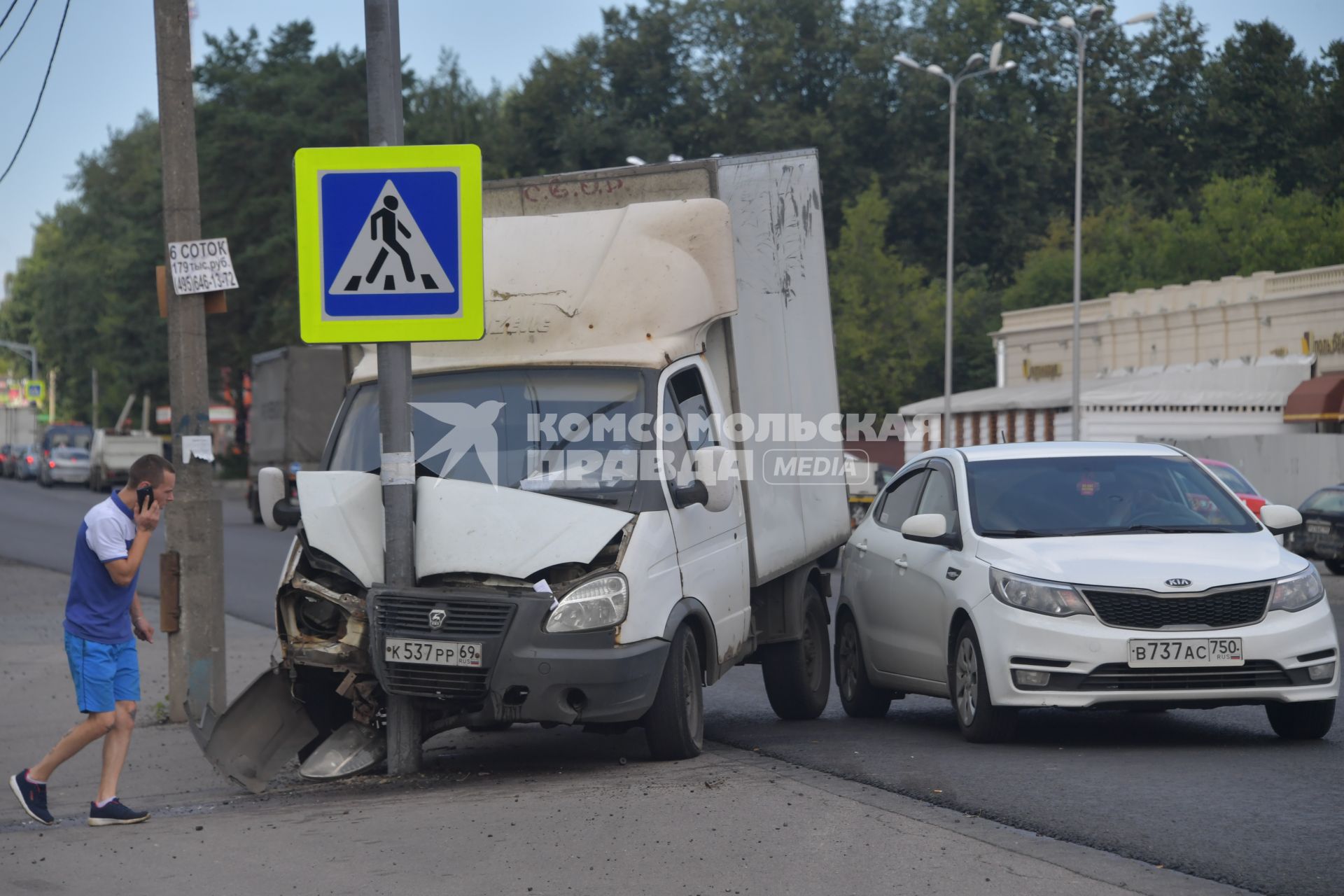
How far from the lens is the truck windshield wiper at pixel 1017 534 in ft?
31.1

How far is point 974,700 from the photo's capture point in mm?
9258

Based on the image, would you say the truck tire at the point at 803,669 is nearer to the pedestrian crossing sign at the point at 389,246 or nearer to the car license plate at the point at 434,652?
the car license plate at the point at 434,652

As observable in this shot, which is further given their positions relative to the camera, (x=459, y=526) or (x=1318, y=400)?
(x=1318, y=400)

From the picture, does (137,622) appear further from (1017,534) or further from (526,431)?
(1017,534)

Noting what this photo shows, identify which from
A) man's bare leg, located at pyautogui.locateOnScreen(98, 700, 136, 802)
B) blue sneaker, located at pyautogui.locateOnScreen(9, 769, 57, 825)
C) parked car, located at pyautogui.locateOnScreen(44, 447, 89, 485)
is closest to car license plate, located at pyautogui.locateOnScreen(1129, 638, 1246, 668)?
man's bare leg, located at pyautogui.locateOnScreen(98, 700, 136, 802)

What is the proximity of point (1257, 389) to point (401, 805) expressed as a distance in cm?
4509

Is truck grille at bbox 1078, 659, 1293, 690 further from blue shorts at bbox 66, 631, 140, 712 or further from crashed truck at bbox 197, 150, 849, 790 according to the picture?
blue shorts at bbox 66, 631, 140, 712

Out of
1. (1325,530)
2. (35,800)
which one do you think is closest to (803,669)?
(35,800)

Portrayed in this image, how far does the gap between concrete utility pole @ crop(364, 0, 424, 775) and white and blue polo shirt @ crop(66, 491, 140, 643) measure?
1.20 meters

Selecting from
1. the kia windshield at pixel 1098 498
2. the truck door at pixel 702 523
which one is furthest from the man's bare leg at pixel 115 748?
the kia windshield at pixel 1098 498

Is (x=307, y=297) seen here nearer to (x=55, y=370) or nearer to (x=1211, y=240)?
(x=1211, y=240)

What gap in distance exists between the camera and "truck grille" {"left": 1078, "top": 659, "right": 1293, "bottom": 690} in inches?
341

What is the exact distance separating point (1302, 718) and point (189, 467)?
22.3ft

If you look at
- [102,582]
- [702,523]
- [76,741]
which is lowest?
[76,741]
